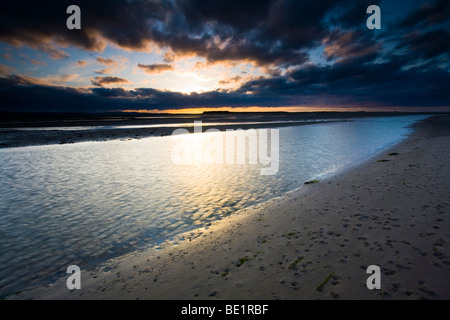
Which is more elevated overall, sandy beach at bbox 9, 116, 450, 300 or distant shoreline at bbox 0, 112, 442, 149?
distant shoreline at bbox 0, 112, 442, 149

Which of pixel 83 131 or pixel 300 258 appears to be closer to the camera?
pixel 300 258

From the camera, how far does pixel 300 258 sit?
4367mm

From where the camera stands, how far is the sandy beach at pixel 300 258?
3549mm

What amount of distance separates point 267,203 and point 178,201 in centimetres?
359

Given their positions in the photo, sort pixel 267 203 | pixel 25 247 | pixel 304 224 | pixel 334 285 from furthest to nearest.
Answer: pixel 267 203, pixel 304 224, pixel 25 247, pixel 334 285

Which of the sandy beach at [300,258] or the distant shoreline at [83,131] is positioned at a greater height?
the distant shoreline at [83,131]

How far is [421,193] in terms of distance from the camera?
24.3 feet

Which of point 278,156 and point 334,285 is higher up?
point 278,156

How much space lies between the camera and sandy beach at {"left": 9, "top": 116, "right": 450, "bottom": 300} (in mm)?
3549

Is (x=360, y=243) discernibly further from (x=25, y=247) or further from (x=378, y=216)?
(x=25, y=247)

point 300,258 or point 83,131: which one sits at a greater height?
point 83,131

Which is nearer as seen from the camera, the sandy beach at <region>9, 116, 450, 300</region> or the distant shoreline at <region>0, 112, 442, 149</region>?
the sandy beach at <region>9, 116, 450, 300</region>

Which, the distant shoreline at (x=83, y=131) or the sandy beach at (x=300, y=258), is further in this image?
the distant shoreline at (x=83, y=131)
